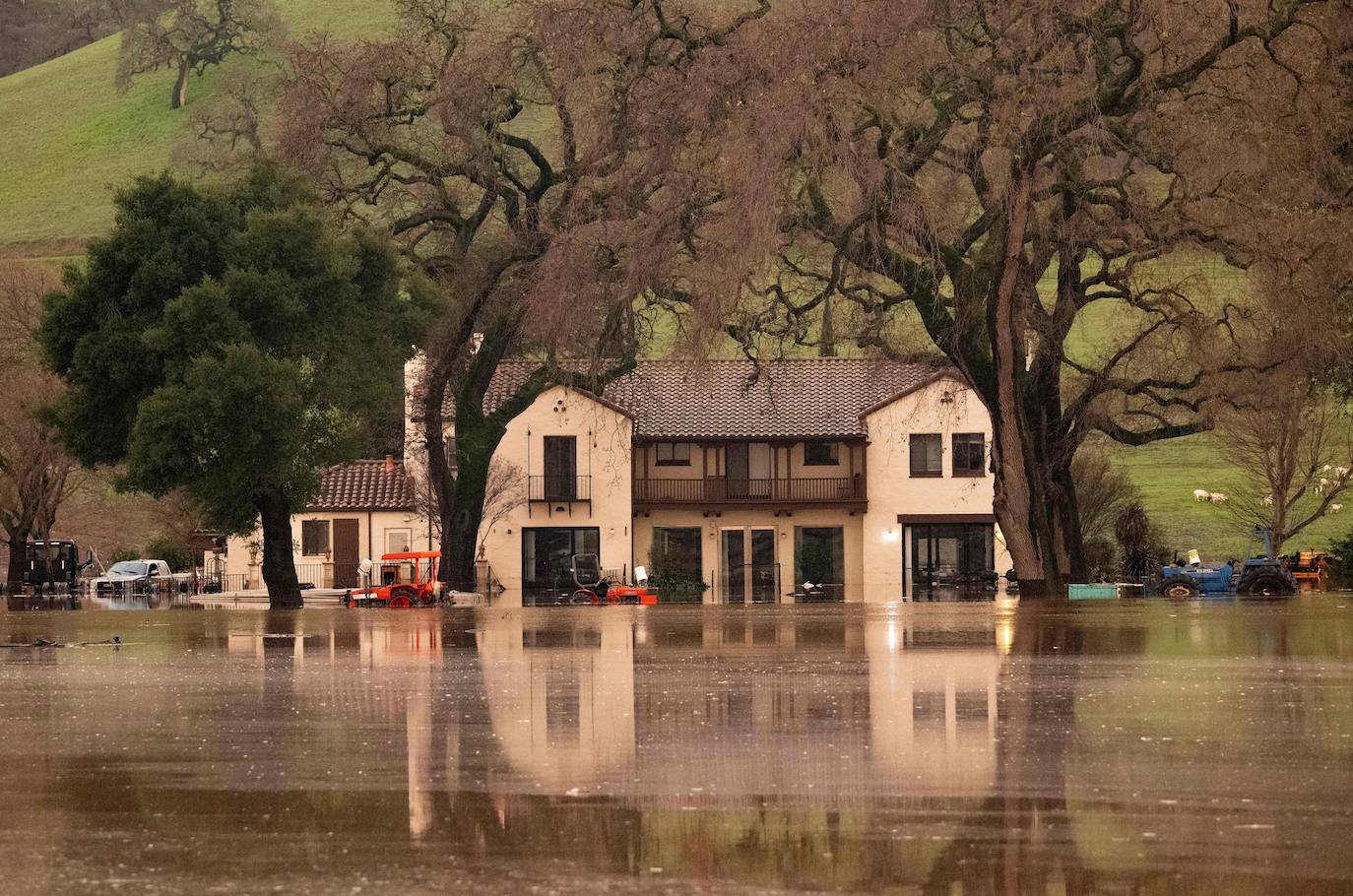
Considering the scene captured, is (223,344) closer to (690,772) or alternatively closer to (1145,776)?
(690,772)

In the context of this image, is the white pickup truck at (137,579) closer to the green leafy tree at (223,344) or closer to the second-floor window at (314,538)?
the second-floor window at (314,538)

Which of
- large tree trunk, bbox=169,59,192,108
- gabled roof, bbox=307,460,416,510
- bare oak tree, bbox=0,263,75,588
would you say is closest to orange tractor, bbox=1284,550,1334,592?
gabled roof, bbox=307,460,416,510

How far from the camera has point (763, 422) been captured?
241ft

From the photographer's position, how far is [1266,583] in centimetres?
4472

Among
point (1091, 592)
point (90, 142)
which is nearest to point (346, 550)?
point (1091, 592)

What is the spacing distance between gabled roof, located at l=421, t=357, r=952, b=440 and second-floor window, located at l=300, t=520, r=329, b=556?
23.5ft

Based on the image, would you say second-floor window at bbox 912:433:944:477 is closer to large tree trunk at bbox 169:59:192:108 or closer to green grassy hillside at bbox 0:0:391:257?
green grassy hillside at bbox 0:0:391:257

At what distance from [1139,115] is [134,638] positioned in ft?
54.1

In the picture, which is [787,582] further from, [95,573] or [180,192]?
[180,192]

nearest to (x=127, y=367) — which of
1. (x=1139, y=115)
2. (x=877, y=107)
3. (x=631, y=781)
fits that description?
(x=877, y=107)

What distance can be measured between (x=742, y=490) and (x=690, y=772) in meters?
61.6

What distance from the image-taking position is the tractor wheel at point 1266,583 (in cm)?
4456

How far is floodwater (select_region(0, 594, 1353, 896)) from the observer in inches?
333

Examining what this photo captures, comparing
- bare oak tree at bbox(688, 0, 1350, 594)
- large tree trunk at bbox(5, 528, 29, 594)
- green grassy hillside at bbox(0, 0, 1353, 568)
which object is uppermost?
green grassy hillside at bbox(0, 0, 1353, 568)
